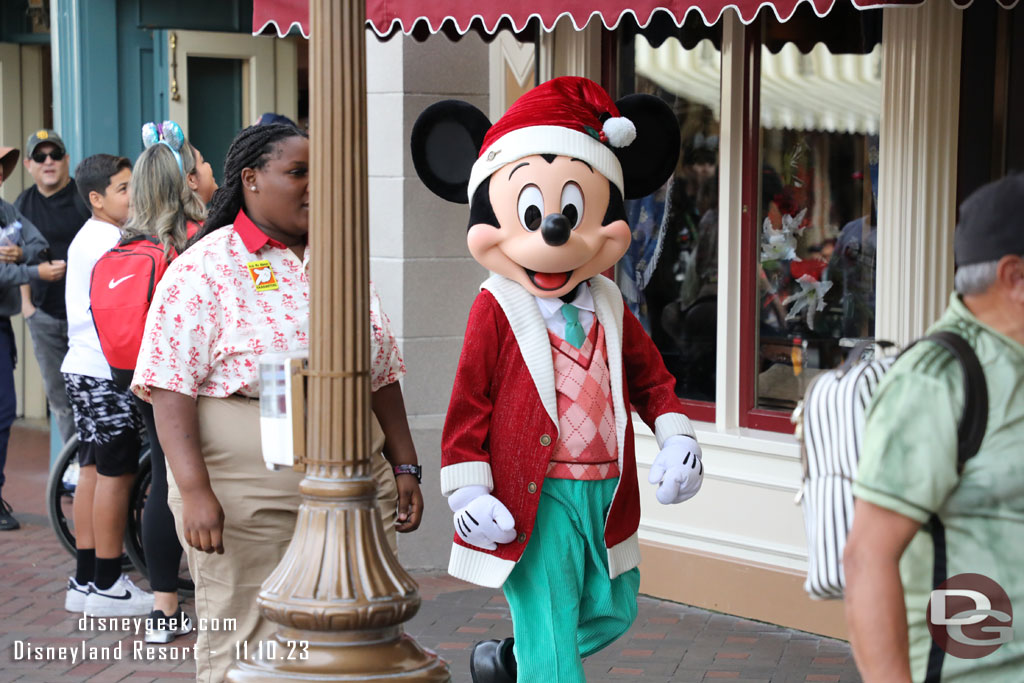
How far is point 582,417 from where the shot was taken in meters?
3.79

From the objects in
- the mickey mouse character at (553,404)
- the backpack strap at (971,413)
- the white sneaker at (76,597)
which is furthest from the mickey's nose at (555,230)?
the white sneaker at (76,597)

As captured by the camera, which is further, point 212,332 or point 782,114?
point 782,114

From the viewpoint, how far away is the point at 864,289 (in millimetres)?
5453

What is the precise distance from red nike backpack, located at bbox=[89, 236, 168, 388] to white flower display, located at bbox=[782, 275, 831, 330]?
2579 mm

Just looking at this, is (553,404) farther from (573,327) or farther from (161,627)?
(161,627)

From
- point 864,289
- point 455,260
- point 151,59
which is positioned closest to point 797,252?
point 864,289

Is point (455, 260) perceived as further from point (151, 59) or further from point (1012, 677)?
point (1012, 677)

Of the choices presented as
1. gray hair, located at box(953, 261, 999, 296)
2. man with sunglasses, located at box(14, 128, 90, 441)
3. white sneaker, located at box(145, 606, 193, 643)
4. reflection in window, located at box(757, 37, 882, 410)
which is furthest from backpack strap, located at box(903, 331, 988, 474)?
man with sunglasses, located at box(14, 128, 90, 441)

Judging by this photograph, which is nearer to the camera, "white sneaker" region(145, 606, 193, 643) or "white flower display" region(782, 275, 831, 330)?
"white sneaker" region(145, 606, 193, 643)

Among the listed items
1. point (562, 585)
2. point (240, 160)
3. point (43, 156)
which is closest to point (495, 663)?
point (562, 585)

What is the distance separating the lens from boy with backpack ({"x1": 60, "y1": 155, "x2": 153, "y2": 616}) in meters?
5.69

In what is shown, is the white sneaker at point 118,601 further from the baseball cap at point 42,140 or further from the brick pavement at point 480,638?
the baseball cap at point 42,140

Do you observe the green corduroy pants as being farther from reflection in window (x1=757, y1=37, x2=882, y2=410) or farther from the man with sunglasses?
the man with sunglasses

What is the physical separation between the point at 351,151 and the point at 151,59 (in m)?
6.45
